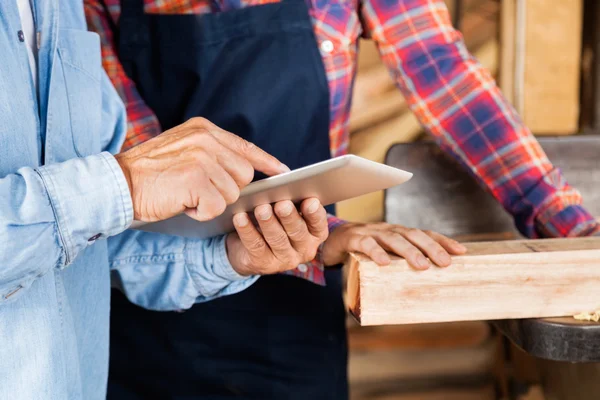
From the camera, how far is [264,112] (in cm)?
130

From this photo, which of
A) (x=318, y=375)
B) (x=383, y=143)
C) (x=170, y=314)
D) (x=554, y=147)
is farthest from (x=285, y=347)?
(x=383, y=143)

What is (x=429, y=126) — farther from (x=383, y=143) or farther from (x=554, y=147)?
(x=383, y=143)

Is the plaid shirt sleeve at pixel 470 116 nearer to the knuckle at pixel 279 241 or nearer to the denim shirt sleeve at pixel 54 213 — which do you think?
the knuckle at pixel 279 241

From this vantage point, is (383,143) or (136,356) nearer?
(136,356)

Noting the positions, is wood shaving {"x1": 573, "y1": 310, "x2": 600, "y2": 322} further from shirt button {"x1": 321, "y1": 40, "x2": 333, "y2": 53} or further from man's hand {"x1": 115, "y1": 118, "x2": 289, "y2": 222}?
shirt button {"x1": 321, "y1": 40, "x2": 333, "y2": 53}

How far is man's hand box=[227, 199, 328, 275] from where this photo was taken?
2.87ft

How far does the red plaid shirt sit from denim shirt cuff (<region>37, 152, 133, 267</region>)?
21.3 inches

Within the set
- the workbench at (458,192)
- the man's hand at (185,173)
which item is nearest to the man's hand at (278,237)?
the man's hand at (185,173)

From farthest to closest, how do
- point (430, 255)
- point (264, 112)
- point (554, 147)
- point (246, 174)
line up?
1. point (554, 147)
2. point (264, 112)
3. point (430, 255)
4. point (246, 174)

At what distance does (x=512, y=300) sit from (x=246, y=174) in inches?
15.3

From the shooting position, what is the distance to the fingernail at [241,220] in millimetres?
888

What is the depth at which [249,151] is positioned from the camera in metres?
0.78

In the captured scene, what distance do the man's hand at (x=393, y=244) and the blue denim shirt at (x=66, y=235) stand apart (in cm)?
16

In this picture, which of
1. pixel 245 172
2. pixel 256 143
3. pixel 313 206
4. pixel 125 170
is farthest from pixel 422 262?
pixel 256 143
